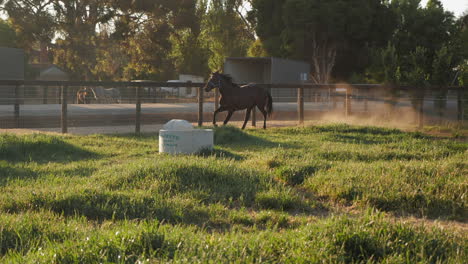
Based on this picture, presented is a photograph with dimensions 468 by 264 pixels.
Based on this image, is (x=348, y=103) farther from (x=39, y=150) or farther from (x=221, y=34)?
(x=221, y=34)

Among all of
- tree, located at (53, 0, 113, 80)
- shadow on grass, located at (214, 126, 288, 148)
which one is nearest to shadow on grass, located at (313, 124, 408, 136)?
shadow on grass, located at (214, 126, 288, 148)

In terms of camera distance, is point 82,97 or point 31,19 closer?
point 82,97

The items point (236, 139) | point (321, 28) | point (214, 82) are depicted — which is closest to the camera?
point (236, 139)

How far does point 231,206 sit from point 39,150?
16.6 feet

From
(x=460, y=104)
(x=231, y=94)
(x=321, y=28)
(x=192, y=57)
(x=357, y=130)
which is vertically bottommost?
(x=357, y=130)

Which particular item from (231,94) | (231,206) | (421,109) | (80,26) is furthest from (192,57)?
(231,206)

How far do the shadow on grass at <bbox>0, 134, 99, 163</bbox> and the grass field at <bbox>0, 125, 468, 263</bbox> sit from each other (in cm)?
2

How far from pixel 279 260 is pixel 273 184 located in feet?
10.2

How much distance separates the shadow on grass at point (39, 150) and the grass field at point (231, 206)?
0.08 ft

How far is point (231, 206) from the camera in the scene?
19.8ft

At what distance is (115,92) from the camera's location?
3198cm

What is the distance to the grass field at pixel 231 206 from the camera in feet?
12.9

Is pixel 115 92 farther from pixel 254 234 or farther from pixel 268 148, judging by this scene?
pixel 254 234

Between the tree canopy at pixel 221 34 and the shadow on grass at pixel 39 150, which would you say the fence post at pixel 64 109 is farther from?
the tree canopy at pixel 221 34
